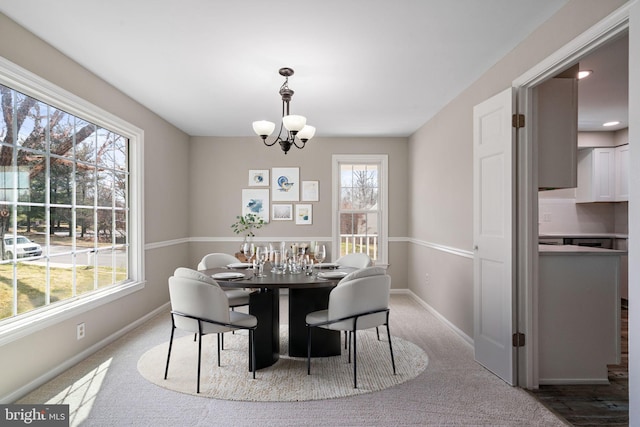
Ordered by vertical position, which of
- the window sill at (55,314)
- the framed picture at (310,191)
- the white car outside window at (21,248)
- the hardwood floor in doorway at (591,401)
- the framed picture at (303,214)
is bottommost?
the hardwood floor in doorway at (591,401)

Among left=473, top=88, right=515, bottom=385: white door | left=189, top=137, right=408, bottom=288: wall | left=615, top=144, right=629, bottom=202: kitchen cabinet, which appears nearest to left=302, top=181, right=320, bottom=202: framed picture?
left=189, top=137, right=408, bottom=288: wall

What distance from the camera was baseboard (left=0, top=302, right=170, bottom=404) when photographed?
2.56 metres

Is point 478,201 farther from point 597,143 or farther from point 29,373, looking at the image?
point 597,143

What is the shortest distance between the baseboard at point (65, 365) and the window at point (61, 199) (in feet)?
1.44

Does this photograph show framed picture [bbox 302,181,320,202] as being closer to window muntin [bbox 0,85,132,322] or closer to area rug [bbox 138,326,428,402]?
window muntin [bbox 0,85,132,322]

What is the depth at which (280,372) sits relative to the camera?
3.06 meters

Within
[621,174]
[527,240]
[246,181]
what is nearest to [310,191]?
[246,181]

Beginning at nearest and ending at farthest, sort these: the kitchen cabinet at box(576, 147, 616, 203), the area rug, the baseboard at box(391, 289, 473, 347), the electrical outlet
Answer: the area rug
the electrical outlet
the baseboard at box(391, 289, 473, 347)
the kitchen cabinet at box(576, 147, 616, 203)

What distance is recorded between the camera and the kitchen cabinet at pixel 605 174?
5.74m

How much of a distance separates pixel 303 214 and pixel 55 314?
376cm

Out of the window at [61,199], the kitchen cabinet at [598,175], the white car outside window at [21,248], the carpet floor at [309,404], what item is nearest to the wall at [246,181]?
the window at [61,199]

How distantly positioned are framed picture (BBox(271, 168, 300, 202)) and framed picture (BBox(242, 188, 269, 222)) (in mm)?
156

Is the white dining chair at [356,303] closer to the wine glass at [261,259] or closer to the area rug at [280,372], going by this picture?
the area rug at [280,372]

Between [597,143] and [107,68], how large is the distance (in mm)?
6573
